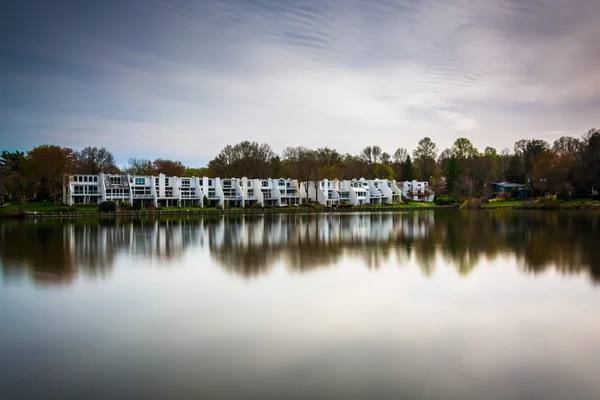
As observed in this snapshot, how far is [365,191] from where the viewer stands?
7244 centimetres

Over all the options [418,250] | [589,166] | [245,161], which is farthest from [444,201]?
[418,250]

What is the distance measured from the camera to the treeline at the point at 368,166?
54906 mm

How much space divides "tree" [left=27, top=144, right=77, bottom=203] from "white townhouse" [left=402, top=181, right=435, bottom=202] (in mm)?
51965

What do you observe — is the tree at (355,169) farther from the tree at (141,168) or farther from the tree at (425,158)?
the tree at (141,168)

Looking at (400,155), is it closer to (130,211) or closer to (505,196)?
(505,196)

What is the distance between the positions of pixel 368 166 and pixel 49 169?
52.9 metres

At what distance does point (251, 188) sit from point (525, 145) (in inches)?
1844

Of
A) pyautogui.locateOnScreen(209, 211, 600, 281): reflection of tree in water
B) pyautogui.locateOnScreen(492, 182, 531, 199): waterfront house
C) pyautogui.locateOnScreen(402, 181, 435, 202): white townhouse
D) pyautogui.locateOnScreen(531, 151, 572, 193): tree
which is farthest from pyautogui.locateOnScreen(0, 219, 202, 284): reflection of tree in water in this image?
pyautogui.locateOnScreen(492, 182, 531, 199): waterfront house

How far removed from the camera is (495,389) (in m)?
5.41

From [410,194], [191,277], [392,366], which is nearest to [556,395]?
[392,366]

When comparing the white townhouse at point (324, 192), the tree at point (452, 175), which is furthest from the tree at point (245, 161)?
the tree at point (452, 175)

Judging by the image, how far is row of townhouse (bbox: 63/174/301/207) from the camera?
56.0 meters

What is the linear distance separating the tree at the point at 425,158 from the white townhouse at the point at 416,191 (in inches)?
229

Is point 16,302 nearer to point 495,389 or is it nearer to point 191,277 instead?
point 191,277
